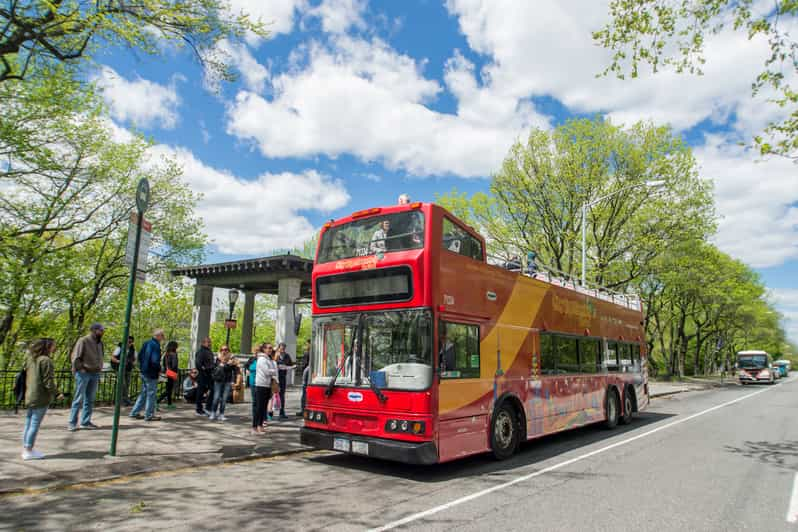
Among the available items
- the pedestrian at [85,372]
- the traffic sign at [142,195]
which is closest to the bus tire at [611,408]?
the traffic sign at [142,195]

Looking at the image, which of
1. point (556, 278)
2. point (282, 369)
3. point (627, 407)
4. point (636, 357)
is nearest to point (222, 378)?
point (282, 369)

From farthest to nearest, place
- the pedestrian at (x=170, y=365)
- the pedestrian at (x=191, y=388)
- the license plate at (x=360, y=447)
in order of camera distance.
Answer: the pedestrian at (x=191, y=388) < the pedestrian at (x=170, y=365) < the license plate at (x=360, y=447)

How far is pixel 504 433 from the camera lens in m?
8.51

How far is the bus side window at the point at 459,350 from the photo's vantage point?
7.10m

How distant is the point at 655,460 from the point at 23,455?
9724 mm

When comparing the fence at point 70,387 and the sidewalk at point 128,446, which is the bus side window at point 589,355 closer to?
the sidewalk at point 128,446

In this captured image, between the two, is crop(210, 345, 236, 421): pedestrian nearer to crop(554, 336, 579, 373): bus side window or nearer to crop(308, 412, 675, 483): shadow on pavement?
crop(308, 412, 675, 483): shadow on pavement

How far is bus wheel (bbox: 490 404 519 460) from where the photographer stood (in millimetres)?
8141

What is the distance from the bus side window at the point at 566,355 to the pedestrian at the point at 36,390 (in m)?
8.93

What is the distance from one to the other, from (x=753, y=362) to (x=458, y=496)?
155ft

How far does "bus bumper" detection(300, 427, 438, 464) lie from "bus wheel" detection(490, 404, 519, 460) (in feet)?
5.86

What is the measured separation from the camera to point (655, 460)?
27.4 ft

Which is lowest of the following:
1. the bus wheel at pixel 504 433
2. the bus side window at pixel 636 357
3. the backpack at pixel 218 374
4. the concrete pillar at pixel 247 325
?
the bus wheel at pixel 504 433

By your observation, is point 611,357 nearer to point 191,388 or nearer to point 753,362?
point 191,388
